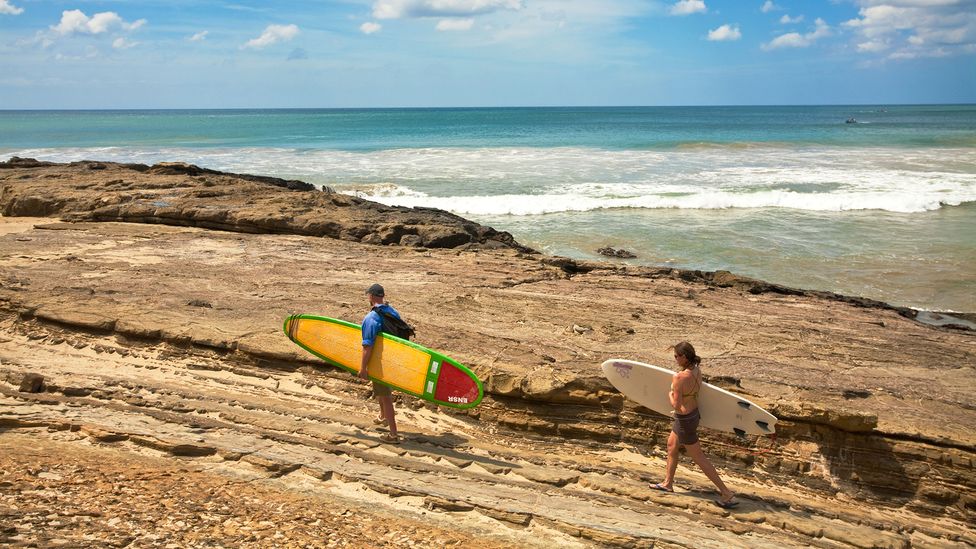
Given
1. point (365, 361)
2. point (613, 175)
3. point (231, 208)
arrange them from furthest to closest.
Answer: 1. point (613, 175)
2. point (231, 208)
3. point (365, 361)

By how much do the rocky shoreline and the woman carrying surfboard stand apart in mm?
173

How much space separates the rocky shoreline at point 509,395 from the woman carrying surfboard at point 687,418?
173 millimetres

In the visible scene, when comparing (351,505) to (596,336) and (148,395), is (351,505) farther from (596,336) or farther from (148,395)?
(596,336)

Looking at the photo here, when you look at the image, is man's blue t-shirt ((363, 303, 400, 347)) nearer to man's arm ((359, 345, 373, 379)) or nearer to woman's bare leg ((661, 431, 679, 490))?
man's arm ((359, 345, 373, 379))

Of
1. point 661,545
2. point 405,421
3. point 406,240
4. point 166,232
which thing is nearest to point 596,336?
point 405,421

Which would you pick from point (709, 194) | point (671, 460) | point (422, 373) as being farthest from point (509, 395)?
point (709, 194)

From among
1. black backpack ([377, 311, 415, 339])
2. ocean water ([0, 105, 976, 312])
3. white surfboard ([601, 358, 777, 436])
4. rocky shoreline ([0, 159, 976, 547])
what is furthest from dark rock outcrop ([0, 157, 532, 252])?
white surfboard ([601, 358, 777, 436])

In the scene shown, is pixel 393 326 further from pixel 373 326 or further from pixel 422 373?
pixel 422 373

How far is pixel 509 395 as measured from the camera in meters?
6.63

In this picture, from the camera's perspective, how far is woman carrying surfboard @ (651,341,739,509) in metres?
5.40

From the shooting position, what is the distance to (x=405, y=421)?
6598mm

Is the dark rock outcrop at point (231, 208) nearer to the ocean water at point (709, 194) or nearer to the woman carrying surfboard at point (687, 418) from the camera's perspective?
the ocean water at point (709, 194)

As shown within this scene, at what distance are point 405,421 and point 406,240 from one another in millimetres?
6084

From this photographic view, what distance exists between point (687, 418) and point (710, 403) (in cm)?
29
